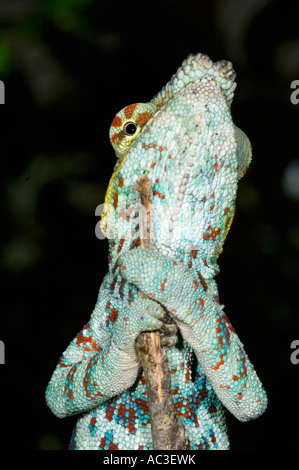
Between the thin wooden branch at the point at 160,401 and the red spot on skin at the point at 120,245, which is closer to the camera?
the thin wooden branch at the point at 160,401

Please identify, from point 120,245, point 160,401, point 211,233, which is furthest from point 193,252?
point 160,401

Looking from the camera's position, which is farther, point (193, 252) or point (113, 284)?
point (113, 284)

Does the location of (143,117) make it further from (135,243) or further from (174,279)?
(174,279)

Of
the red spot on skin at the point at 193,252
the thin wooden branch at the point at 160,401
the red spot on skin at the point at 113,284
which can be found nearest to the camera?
the thin wooden branch at the point at 160,401

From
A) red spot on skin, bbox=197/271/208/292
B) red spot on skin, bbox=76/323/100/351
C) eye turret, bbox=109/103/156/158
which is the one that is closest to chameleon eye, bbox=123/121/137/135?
eye turret, bbox=109/103/156/158

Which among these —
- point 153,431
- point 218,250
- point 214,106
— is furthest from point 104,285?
point 214,106

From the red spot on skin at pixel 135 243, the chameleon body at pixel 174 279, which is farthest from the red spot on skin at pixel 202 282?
the red spot on skin at pixel 135 243

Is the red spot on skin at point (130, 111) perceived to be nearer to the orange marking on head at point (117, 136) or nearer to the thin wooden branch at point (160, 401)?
the orange marking on head at point (117, 136)
